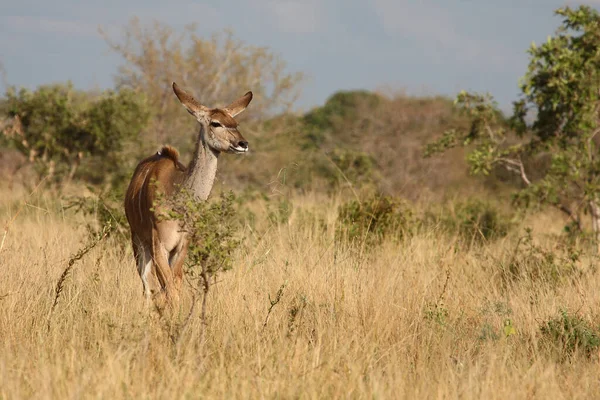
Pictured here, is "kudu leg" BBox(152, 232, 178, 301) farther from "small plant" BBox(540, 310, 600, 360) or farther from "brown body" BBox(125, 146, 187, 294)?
"small plant" BBox(540, 310, 600, 360)

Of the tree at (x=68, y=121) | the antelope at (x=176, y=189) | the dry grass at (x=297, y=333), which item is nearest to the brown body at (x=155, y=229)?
the antelope at (x=176, y=189)

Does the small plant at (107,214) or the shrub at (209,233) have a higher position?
the shrub at (209,233)

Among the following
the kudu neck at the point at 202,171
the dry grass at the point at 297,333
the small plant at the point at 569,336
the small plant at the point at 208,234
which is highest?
the kudu neck at the point at 202,171

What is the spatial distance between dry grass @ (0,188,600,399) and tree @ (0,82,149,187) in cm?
757

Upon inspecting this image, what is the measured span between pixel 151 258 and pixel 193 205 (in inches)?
89.3

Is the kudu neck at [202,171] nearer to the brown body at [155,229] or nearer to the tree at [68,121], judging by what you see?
the brown body at [155,229]

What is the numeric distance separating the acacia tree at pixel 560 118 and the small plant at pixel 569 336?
153 inches

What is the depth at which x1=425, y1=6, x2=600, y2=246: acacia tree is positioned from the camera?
31.1ft

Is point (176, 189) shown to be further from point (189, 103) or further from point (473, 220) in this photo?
point (473, 220)

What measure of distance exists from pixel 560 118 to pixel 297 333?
6216 mm

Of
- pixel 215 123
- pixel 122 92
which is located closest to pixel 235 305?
pixel 215 123

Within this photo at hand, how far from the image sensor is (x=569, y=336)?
529cm

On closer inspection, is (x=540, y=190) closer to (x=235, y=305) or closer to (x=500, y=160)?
(x=500, y=160)

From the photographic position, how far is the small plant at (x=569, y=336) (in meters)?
5.13
